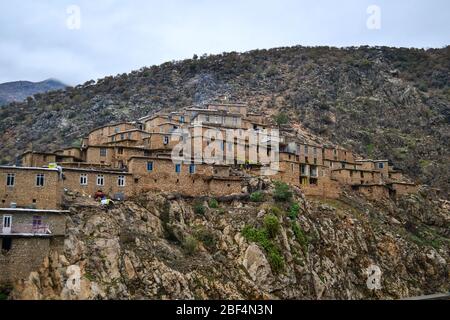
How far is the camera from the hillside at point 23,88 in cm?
13488

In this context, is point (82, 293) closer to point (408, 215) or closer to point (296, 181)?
point (296, 181)

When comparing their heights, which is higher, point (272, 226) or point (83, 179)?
point (83, 179)

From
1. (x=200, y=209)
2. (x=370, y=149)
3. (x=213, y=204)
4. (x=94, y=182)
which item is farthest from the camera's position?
(x=370, y=149)

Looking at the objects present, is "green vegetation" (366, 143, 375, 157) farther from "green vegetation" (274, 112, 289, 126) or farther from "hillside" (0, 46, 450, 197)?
"green vegetation" (274, 112, 289, 126)

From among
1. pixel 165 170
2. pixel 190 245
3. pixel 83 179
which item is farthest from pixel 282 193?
pixel 83 179

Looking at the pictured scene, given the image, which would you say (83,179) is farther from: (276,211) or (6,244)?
(276,211)

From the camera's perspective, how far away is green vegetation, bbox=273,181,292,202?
4672cm

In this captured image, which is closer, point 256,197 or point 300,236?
point 300,236

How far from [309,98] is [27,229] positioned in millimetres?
64206

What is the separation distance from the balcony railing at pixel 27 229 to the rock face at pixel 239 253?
171 centimetres

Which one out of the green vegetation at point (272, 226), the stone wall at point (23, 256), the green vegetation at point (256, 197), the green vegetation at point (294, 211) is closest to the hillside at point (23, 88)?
the green vegetation at point (256, 197)

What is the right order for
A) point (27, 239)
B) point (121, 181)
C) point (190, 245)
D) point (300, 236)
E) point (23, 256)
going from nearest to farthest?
1. point (23, 256)
2. point (27, 239)
3. point (190, 245)
4. point (121, 181)
5. point (300, 236)

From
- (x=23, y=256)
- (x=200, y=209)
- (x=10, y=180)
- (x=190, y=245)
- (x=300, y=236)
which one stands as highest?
(x=10, y=180)

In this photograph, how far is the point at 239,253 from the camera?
40.9m
